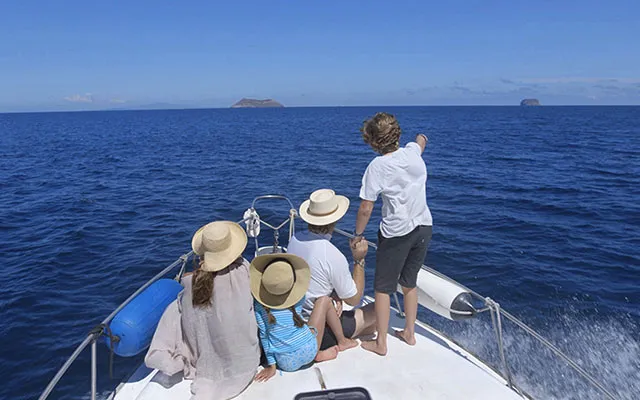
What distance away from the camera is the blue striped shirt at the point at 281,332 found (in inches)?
129

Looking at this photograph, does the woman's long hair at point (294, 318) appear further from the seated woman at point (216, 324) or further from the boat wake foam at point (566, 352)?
the boat wake foam at point (566, 352)

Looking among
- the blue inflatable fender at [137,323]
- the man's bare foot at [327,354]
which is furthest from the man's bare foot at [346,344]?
the blue inflatable fender at [137,323]

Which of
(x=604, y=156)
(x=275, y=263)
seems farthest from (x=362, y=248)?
(x=604, y=156)

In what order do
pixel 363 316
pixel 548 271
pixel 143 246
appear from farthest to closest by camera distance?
pixel 143 246 → pixel 548 271 → pixel 363 316

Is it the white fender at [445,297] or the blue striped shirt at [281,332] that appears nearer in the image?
the blue striped shirt at [281,332]

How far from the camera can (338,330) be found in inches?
146

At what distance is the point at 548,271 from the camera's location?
9531 millimetres

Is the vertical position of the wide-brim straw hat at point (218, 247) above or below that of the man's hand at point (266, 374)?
above

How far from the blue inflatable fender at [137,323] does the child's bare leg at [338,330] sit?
59.1 inches

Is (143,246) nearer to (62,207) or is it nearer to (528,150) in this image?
(62,207)

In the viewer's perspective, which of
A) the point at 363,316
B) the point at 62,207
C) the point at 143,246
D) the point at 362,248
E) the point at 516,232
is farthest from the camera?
the point at 62,207

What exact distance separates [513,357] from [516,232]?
6805 millimetres

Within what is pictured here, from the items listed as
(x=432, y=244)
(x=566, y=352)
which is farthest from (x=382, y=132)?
(x=432, y=244)

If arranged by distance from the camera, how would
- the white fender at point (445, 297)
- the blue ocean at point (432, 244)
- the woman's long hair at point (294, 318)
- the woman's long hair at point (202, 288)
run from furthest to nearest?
the blue ocean at point (432, 244) < the white fender at point (445, 297) < the woman's long hair at point (294, 318) < the woman's long hair at point (202, 288)
